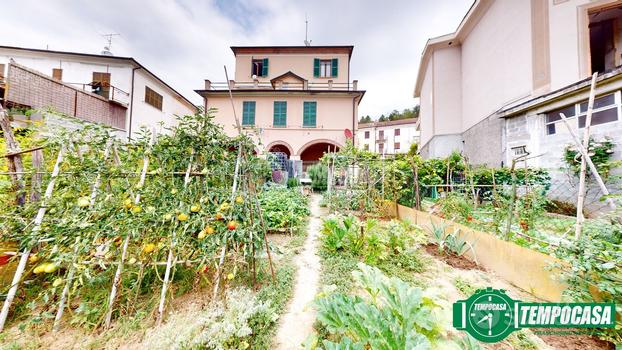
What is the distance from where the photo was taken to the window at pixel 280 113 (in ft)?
43.9

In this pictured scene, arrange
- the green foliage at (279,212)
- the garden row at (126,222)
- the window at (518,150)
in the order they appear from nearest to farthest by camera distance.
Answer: the garden row at (126,222) → the green foliage at (279,212) → the window at (518,150)

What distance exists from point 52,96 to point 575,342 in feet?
45.6

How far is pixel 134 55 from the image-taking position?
1205 cm

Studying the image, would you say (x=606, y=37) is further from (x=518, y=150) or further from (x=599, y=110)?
(x=599, y=110)

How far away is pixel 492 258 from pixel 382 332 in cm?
285

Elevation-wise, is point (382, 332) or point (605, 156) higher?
point (605, 156)

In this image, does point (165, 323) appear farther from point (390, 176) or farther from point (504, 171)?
point (504, 171)

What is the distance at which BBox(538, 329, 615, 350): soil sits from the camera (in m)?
1.77

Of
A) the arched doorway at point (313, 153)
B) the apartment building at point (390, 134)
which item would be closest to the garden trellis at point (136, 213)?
the arched doorway at point (313, 153)

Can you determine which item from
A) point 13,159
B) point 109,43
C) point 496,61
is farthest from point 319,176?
point 109,43

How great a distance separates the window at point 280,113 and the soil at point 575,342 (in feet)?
43.0

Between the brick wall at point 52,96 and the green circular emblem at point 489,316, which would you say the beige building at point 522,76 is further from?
the brick wall at point 52,96

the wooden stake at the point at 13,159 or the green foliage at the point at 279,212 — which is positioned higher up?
the wooden stake at the point at 13,159

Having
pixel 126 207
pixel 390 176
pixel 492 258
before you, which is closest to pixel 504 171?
pixel 390 176
